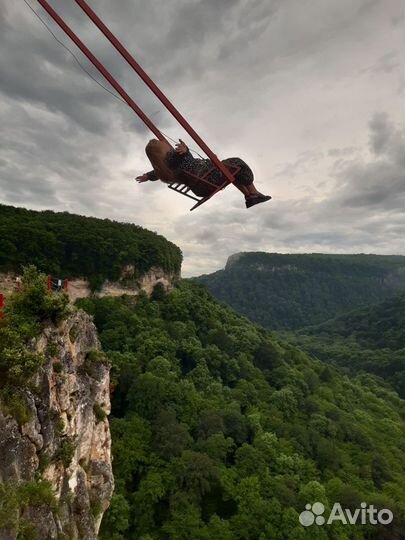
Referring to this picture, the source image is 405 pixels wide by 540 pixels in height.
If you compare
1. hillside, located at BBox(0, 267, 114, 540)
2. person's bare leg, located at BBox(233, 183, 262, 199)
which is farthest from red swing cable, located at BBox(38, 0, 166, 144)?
hillside, located at BBox(0, 267, 114, 540)

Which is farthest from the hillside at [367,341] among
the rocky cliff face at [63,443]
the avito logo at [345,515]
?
the rocky cliff face at [63,443]

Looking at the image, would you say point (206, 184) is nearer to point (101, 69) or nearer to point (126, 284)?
point (101, 69)

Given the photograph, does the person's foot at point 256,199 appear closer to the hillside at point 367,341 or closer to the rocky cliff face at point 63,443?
the rocky cliff face at point 63,443

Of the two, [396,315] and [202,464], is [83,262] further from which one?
[396,315]

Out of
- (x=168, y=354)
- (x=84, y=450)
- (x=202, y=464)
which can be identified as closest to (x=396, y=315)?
(x=168, y=354)

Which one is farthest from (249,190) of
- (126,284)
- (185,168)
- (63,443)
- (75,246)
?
(126,284)

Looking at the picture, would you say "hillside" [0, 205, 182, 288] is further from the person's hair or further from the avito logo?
the person's hair
